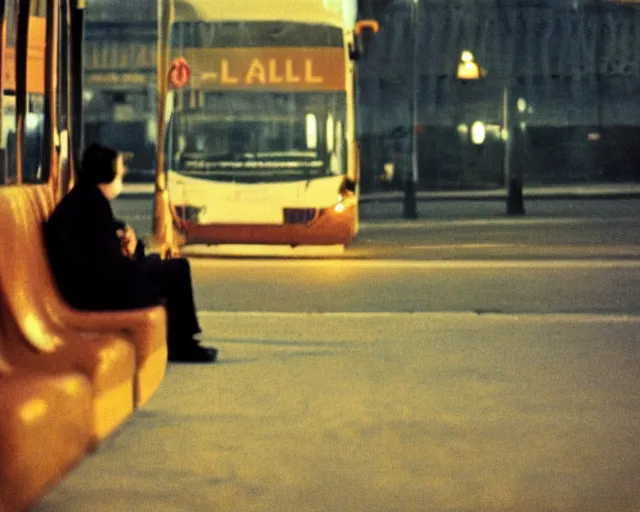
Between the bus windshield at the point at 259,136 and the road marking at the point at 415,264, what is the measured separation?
4.73ft

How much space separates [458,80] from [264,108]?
99.2 feet

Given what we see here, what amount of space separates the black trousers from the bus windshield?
11.9 m

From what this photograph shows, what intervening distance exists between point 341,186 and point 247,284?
195 inches

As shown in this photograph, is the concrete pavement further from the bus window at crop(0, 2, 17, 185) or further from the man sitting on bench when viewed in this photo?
the bus window at crop(0, 2, 17, 185)

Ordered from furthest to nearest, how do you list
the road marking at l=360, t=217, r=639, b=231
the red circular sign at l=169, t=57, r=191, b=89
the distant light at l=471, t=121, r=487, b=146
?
1. the distant light at l=471, t=121, r=487, b=146
2. the road marking at l=360, t=217, r=639, b=231
3. the red circular sign at l=169, t=57, r=191, b=89

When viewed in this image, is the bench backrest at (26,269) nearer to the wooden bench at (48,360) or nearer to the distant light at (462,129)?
the wooden bench at (48,360)

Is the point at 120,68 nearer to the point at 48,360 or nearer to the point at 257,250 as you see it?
the point at 257,250

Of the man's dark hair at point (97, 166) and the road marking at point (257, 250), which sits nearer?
the man's dark hair at point (97, 166)

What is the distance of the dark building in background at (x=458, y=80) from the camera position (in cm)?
5300

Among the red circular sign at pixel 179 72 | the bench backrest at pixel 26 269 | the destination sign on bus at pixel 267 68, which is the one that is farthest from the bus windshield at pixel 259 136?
the bench backrest at pixel 26 269

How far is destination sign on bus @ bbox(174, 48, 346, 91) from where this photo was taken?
76.1 ft

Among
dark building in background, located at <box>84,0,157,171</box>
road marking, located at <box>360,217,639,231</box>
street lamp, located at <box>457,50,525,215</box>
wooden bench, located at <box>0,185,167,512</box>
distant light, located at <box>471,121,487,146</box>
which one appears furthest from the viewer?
distant light, located at <box>471,121,487,146</box>

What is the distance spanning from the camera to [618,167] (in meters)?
56.7

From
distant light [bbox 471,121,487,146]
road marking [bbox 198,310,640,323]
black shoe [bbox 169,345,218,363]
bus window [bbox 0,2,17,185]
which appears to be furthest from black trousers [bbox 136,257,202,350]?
distant light [bbox 471,121,487,146]
